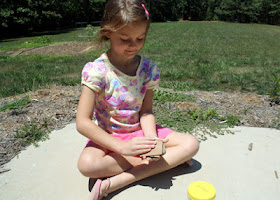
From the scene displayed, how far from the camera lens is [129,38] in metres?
1.92

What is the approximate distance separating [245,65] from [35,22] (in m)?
20.8

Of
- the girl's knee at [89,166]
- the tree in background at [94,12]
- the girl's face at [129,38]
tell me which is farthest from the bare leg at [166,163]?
the tree in background at [94,12]

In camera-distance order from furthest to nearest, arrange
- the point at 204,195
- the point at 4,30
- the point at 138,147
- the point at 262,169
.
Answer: the point at 4,30
the point at 262,169
the point at 138,147
the point at 204,195

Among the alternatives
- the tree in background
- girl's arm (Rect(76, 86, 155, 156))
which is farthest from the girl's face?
the tree in background

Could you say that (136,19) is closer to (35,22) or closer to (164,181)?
(164,181)

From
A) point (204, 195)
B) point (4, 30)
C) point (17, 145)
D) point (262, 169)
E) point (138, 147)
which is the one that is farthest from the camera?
point (4, 30)

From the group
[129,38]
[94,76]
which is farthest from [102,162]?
[129,38]

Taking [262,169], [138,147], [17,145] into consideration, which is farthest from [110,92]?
[262,169]

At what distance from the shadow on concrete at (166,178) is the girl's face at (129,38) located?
1.01 metres

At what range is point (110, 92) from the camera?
207 centimetres

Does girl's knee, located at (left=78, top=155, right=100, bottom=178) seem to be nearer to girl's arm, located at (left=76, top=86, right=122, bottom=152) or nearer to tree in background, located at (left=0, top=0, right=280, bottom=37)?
girl's arm, located at (left=76, top=86, right=122, bottom=152)

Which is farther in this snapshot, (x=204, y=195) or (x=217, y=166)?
(x=217, y=166)

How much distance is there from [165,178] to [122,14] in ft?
4.33

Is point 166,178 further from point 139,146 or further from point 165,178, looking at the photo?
point 139,146
